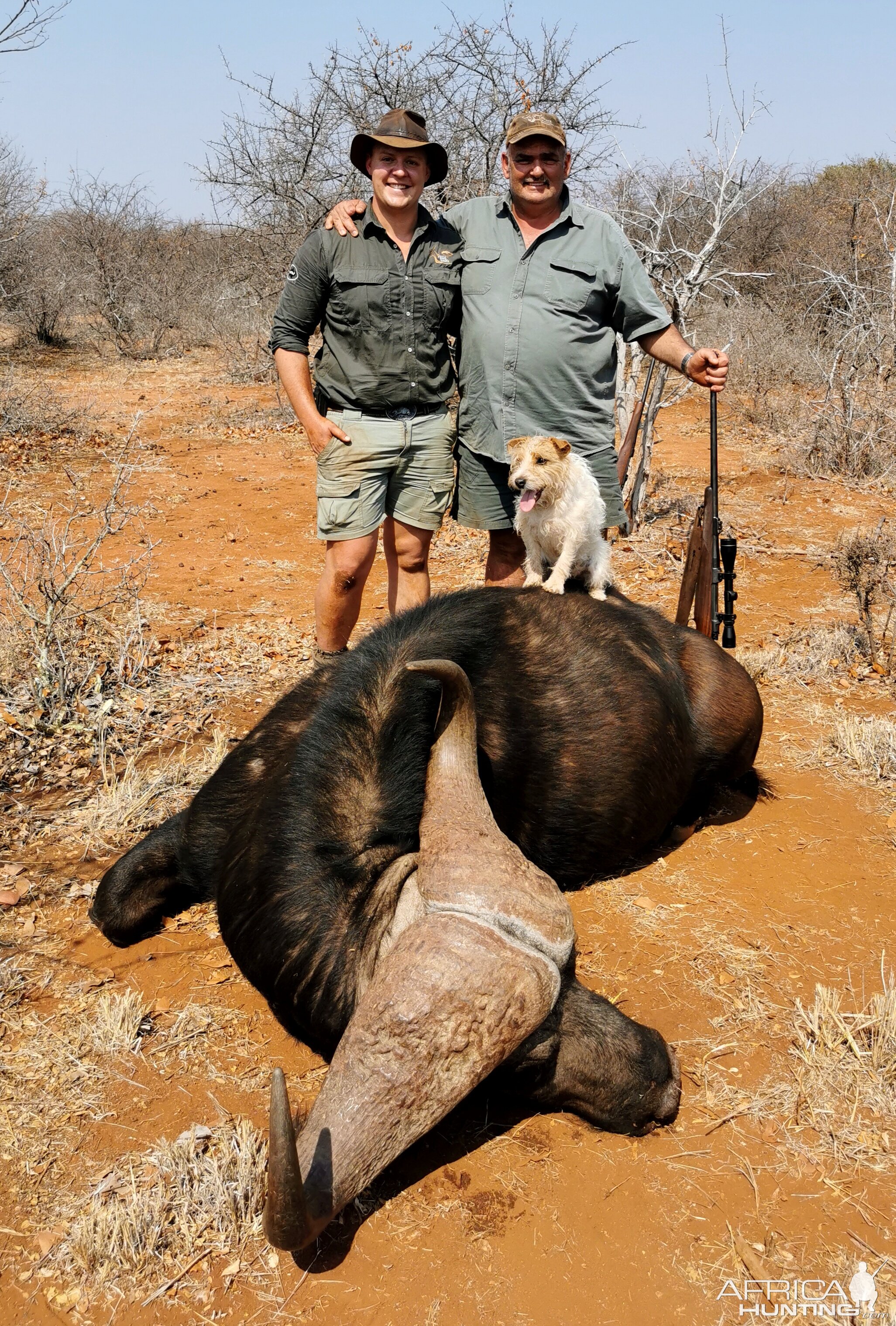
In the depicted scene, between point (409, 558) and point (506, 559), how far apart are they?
51cm

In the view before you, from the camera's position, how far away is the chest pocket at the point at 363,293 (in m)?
4.53

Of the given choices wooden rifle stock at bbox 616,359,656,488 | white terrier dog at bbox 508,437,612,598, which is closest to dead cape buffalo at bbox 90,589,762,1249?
white terrier dog at bbox 508,437,612,598

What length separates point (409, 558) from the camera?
16.6 feet

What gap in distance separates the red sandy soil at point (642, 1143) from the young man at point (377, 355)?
129 cm

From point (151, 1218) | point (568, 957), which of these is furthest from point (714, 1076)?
point (151, 1218)

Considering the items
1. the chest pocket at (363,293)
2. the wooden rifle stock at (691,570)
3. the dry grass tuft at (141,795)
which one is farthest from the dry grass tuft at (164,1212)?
the chest pocket at (363,293)

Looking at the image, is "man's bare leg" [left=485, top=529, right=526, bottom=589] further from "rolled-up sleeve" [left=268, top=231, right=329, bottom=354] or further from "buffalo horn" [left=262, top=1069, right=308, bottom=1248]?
"buffalo horn" [left=262, top=1069, right=308, bottom=1248]

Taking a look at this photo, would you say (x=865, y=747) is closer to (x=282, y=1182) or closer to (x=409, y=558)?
(x=409, y=558)

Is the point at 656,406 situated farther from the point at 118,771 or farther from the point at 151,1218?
the point at 151,1218

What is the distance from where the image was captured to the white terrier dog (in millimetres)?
4105

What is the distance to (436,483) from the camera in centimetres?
485

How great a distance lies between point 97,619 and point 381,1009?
16.0 ft

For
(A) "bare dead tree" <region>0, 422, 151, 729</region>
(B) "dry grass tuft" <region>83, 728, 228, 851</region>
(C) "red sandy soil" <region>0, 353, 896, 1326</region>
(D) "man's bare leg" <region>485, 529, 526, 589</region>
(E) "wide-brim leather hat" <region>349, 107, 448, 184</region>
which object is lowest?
(C) "red sandy soil" <region>0, 353, 896, 1326</region>

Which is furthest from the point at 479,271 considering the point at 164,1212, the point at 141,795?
the point at 164,1212
